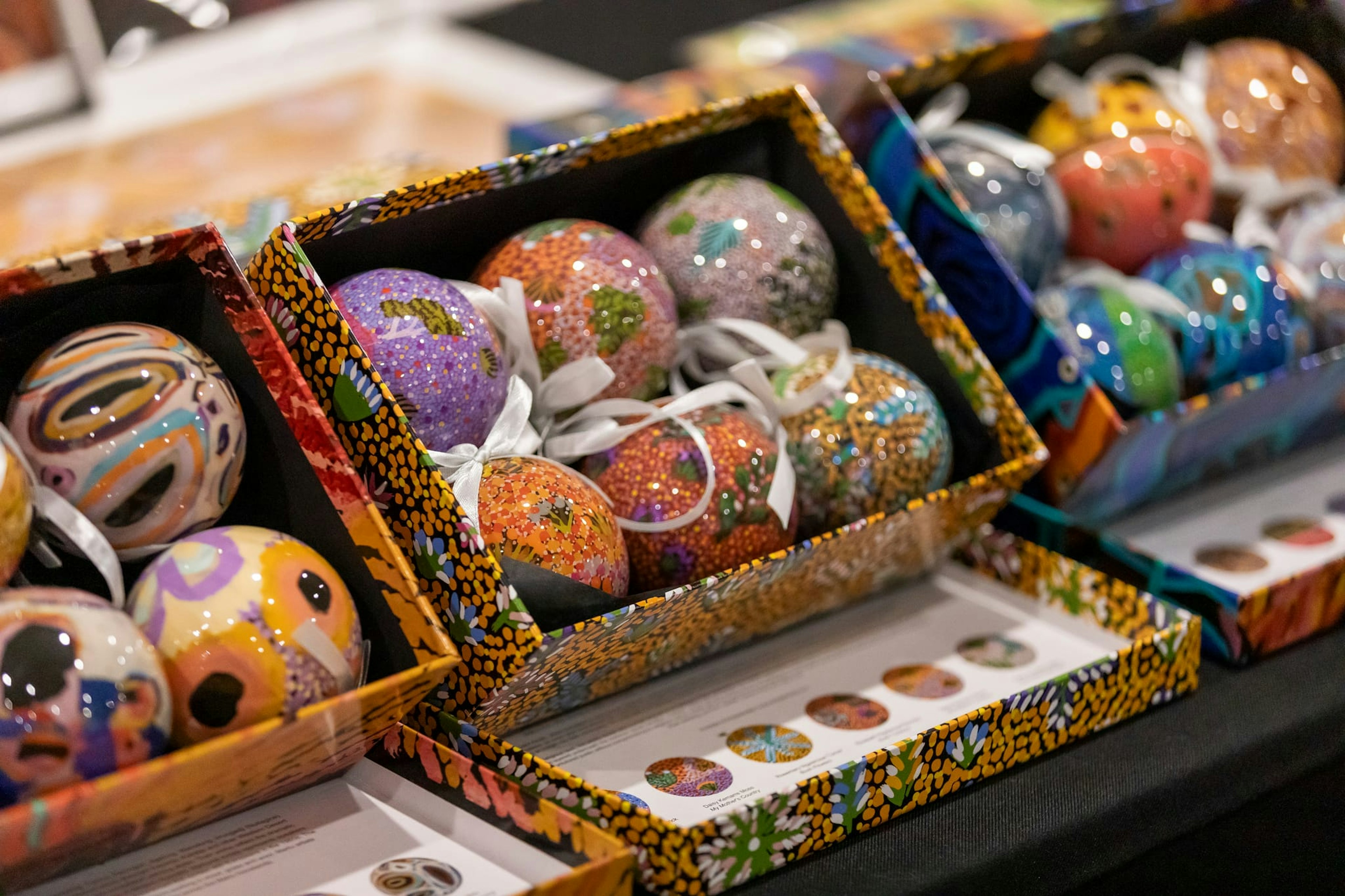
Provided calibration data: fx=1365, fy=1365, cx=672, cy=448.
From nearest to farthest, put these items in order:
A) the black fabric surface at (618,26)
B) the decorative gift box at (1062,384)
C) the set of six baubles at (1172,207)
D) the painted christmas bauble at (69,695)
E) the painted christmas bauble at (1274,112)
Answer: the painted christmas bauble at (69,695)
the decorative gift box at (1062,384)
the set of six baubles at (1172,207)
the painted christmas bauble at (1274,112)
the black fabric surface at (618,26)

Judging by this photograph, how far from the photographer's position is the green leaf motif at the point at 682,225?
1441 millimetres

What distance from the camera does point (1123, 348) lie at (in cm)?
157

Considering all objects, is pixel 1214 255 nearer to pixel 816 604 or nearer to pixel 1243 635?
pixel 1243 635

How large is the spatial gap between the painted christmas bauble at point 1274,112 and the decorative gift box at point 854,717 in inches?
29.3

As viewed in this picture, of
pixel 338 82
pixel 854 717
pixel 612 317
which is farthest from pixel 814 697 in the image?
pixel 338 82

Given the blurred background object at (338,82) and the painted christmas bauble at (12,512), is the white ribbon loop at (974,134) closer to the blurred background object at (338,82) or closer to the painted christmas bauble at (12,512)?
the blurred background object at (338,82)

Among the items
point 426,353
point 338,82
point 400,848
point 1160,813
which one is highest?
point 338,82

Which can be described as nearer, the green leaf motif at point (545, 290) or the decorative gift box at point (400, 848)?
the decorative gift box at point (400, 848)

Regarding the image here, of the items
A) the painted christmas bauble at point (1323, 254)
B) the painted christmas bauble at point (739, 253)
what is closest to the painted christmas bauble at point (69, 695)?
the painted christmas bauble at point (739, 253)

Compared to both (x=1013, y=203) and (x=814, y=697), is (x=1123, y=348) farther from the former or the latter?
(x=814, y=697)

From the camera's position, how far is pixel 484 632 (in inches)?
43.3

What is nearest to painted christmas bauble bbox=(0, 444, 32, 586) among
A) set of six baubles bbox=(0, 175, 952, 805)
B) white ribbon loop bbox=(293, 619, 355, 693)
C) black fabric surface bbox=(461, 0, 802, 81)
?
set of six baubles bbox=(0, 175, 952, 805)

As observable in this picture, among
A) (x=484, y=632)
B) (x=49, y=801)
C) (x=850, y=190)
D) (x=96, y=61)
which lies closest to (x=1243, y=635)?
(x=850, y=190)

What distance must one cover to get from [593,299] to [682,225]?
0.19 metres
